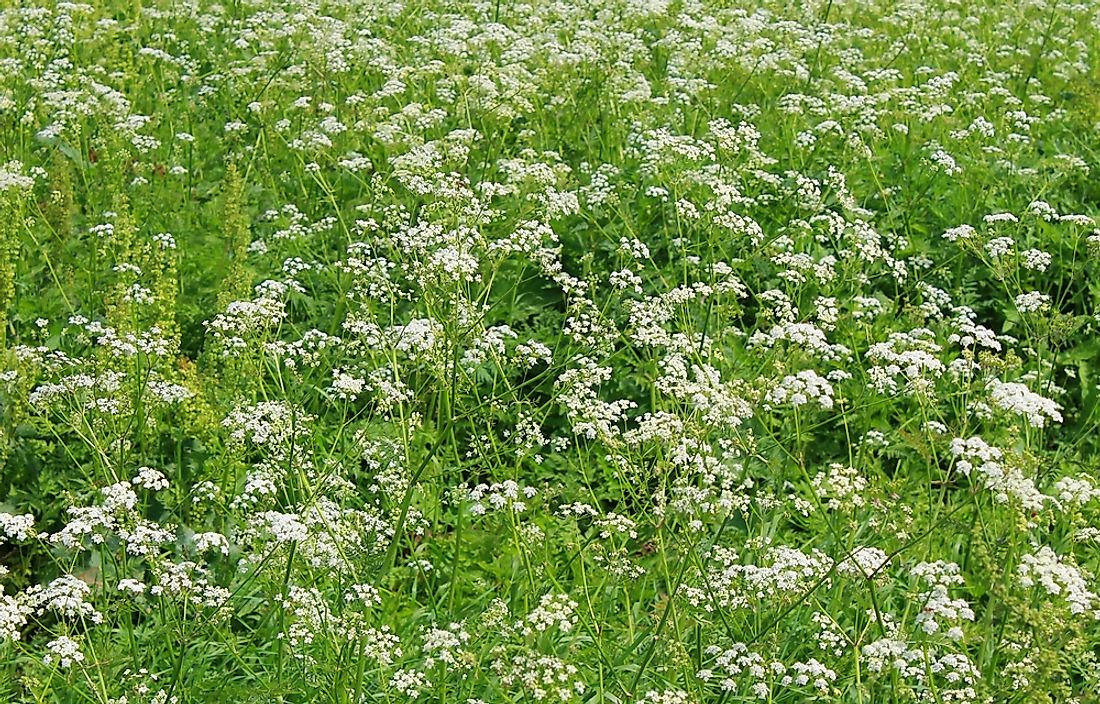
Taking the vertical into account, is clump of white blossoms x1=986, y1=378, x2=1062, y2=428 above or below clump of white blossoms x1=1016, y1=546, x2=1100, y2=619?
above

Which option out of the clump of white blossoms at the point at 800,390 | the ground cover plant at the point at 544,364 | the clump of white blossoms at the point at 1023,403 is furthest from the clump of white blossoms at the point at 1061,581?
the clump of white blossoms at the point at 800,390

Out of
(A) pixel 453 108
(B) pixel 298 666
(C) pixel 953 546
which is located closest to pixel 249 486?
(B) pixel 298 666

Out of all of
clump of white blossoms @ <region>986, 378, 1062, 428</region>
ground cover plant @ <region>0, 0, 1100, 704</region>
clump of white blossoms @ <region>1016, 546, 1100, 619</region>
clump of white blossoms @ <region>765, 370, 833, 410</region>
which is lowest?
ground cover plant @ <region>0, 0, 1100, 704</region>

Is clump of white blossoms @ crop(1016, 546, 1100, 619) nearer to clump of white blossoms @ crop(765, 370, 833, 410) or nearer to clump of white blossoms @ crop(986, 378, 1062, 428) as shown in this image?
clump of white blossoms @ crop(986, 378, 1062, 428)

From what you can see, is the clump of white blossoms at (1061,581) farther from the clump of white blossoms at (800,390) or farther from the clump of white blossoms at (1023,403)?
the clump of white blossoms at (800,390)

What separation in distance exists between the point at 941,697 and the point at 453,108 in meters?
5.35

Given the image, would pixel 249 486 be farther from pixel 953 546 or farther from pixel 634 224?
pixel 634 224

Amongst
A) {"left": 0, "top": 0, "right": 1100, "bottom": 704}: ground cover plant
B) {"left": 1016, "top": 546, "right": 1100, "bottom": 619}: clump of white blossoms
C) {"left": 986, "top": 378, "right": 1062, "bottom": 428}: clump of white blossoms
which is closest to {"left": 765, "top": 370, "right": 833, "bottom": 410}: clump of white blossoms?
{"left": 0, "top": 0, "right": 1100, "bottom": 704}: ground cover plant

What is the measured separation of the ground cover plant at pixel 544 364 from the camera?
405 cm

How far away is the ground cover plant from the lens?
4047mm

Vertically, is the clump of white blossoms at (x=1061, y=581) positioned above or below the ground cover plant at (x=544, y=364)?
above

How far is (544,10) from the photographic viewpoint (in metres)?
9.48

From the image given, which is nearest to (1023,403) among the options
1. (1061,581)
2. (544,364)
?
(1061,581)

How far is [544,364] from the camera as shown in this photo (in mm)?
6480
